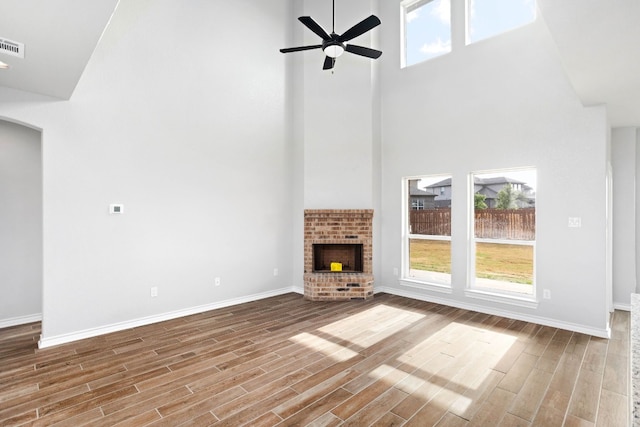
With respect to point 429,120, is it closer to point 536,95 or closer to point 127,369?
point 536,95


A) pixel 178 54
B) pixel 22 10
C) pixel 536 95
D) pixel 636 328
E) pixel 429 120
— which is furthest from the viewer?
pixel 429 120

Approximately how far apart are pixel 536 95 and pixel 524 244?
1.92 m

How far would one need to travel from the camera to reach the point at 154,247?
4316 mm

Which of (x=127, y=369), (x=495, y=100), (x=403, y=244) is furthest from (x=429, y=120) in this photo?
(x=127, y=369)

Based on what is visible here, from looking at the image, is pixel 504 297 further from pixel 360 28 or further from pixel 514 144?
pixel 360 28

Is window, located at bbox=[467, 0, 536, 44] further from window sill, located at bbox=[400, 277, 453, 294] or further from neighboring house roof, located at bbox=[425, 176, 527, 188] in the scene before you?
window sill, located at bbox=[400, 277, 453, 294]

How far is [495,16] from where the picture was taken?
464cm

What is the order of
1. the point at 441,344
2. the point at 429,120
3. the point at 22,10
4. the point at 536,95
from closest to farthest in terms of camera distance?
the point at 22,10 < the point at 441,344 < the point at 536,95 < the point at 429,120

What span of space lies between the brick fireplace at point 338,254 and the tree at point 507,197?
1899 mm

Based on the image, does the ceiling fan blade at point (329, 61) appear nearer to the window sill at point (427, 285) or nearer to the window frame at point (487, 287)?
the window frame at point (487, 287)

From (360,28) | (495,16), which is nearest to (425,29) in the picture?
(495,16)

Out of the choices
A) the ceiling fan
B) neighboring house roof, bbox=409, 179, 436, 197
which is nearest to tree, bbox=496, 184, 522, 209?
neighboring house roof, bbox=409, 179, 436, 197

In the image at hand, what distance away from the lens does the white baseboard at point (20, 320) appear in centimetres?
411

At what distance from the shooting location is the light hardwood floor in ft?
7.82
